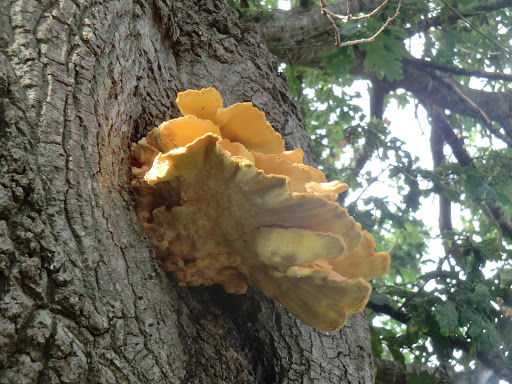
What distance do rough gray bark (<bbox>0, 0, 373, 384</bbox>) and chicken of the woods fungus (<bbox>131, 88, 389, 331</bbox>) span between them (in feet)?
0.38

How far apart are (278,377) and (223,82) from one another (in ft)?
4.97

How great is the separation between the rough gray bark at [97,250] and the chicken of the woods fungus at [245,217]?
0.38 feet

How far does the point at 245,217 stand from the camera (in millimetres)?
1825

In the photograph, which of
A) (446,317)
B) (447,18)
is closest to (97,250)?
(446,317)

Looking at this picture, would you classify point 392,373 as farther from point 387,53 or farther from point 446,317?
point 387,53

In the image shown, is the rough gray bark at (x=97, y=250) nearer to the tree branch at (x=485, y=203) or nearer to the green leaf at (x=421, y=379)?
the green leaf at (x=421, y=379)

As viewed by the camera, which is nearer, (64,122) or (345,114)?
(64,122)

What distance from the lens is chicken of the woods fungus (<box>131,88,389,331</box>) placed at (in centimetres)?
172

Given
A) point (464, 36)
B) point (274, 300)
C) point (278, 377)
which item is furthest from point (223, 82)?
point (464, 36)

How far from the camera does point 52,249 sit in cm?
145

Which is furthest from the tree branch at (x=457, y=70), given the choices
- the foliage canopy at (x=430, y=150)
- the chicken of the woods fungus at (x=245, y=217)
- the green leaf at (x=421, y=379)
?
the chicken of the woods fungus at (x=245, y=217)

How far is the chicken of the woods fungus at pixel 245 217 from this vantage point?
172cm

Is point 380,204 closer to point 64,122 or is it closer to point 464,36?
point 464,36

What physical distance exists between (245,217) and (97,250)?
499mm
